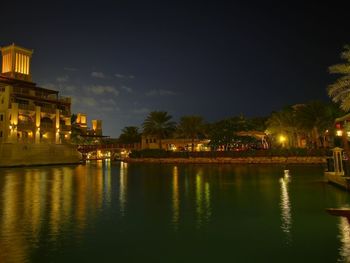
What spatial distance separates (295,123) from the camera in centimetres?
5481

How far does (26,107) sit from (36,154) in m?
8.18

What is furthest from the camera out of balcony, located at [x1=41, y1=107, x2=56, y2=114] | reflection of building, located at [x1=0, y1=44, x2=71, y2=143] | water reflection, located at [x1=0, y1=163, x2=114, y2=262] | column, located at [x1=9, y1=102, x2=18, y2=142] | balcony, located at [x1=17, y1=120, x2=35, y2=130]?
balcony, located at [x1=41, y1=107, x2=56, y2=114]

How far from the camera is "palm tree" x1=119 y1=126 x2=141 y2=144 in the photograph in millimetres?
94562

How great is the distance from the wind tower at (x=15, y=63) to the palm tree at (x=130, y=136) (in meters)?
32.1

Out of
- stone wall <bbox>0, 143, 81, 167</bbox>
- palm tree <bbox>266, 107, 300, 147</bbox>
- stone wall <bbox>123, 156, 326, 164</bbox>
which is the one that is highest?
palm tree <bbox>266, 107, 300, 147</bbox>

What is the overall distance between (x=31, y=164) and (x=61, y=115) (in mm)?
13492

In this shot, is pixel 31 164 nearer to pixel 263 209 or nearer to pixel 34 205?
pixel 34 205

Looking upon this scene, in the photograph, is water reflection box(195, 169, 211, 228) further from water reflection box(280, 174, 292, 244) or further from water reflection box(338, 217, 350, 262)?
water reflection box(338, 217, 350, 262)

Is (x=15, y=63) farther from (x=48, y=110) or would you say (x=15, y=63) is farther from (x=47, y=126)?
(x=47, y=126)

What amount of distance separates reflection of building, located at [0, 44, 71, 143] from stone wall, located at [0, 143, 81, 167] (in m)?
2.05

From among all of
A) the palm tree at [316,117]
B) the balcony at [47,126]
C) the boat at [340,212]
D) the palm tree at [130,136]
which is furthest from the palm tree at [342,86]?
the palm tree at [130,136]

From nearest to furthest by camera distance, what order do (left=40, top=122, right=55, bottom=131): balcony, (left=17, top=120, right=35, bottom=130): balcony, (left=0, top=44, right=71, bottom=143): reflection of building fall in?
1. (left=0, top=44, right=71, bottom=143): reflection of building
2. (left=17, top=120, right=35, bottom=130): balcony
3. (left=40, top=122, right=55, bottom=131): balcony

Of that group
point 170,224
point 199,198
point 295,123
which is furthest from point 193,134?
point 170,224

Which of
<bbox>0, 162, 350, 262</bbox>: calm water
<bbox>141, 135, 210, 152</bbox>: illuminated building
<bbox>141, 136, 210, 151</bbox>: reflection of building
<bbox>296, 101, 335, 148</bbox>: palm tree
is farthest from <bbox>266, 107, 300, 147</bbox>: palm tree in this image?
<bbox>0, 162, 350, 262</bbox>: calm water
